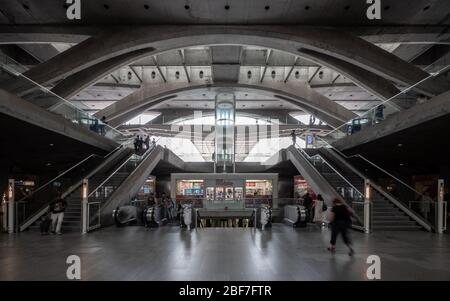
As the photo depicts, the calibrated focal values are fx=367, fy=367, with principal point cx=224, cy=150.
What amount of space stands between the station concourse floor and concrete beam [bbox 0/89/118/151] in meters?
4.04

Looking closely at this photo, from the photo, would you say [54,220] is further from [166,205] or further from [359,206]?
[359,206]

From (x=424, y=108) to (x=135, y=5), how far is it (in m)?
14.2

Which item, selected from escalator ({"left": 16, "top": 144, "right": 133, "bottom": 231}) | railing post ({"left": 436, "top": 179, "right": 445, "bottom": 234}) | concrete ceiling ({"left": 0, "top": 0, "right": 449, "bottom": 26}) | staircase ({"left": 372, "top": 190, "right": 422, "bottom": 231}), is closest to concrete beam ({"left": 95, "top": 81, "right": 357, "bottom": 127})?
concrete ceiling ({"left": 0, "top": 0, "right": 449, "bottom": 26})

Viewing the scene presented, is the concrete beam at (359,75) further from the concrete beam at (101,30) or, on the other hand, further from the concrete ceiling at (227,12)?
the concrete ceiling at (227,12)

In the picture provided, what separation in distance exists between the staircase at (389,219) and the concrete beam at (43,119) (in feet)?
43.2

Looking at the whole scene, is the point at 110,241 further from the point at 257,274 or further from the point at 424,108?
the point at 424,108

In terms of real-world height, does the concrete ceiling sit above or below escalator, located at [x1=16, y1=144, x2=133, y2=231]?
above

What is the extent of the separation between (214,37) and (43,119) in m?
11.3

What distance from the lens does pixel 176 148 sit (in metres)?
36.6

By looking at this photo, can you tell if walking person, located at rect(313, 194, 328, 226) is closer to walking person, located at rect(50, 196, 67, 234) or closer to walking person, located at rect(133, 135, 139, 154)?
walking person, located at rect(50, 196, 67, 234)

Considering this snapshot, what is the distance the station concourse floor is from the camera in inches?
258

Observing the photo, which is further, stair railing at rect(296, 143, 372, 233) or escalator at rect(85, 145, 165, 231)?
escalator at rect(85, 145, 165, 231)

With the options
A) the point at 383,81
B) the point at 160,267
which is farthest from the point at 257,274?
the point at 383,81

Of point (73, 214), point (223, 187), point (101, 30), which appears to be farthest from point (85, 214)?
point (101, 30)
